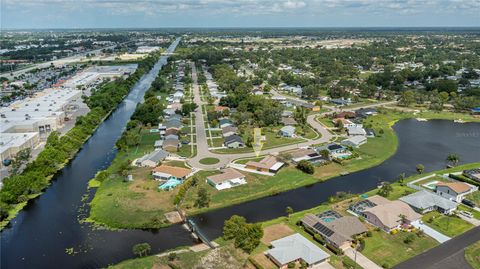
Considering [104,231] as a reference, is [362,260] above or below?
above

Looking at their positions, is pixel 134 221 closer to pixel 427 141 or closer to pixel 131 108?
pixel 427 141

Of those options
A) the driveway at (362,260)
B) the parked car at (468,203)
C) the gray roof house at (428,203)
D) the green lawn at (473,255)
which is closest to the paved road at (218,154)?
the gray roof house at (428,203)

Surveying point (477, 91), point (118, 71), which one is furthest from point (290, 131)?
point (118, 71)

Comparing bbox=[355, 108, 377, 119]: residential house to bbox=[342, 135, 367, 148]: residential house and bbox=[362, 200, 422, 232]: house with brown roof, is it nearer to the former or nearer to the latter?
bbox=[342, 135, 367, 148]: residential house

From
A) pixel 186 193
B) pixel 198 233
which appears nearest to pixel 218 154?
pixel 186 193

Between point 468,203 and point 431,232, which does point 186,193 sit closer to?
point 431,232
